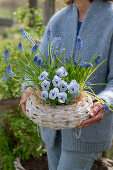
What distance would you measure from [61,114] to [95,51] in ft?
1.88

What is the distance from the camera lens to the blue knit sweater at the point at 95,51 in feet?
5.35

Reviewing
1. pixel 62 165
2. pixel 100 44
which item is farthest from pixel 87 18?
pixel 62 165

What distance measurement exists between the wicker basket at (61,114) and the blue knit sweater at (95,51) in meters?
0.33

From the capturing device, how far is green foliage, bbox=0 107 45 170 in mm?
2568

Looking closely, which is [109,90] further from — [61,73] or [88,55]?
[61,73]

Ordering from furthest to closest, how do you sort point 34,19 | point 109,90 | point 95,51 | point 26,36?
point 34,19 < point 95,51 < point 109,90 < point 26,36

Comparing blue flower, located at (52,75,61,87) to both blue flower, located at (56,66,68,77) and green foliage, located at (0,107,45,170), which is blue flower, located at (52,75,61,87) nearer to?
blue flower, located at (56,66,68,77)

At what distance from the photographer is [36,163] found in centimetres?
271

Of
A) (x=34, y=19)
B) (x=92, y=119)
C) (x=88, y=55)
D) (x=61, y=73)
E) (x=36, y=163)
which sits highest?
(x=34, y=19)

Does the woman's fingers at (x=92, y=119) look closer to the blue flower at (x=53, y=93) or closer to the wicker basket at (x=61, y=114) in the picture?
the wicker basket at (x=61, y=114)

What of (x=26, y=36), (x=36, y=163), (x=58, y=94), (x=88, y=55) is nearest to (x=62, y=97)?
(x=58, y=94)

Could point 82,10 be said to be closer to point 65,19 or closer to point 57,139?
point 65,19

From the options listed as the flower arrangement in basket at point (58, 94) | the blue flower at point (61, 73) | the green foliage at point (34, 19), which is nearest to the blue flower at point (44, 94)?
the flower arrangement in basket at point (58, 94)

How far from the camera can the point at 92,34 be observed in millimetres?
1697
